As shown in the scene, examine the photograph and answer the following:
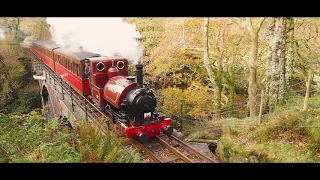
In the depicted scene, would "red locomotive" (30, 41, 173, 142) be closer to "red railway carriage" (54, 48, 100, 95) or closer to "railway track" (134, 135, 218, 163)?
"red railway carriage" (54, 48, 100, 95)

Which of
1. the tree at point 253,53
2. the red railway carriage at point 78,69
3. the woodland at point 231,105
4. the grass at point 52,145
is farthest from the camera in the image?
the red railway carriage at point 78,69

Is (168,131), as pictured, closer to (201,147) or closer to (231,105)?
(201,147)

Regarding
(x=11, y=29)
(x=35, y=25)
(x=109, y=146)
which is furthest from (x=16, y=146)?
(x=35, y=25)

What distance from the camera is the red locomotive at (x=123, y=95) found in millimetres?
7676

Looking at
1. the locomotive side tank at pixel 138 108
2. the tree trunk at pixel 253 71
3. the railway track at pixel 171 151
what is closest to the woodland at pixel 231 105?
the tree trunk at pixel 253 71

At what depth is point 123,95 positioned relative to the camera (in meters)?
8.05

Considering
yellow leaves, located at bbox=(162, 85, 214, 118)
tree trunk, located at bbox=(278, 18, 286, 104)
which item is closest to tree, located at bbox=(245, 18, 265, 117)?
tree trunk, located at bbox=(278, 18, 286, 104)

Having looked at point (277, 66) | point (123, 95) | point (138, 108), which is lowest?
point (138, 108)

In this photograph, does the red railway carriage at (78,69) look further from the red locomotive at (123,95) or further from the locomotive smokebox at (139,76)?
the locomotive smokebox at (139,76)

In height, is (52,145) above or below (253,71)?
below

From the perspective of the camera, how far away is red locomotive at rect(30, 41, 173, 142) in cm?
768

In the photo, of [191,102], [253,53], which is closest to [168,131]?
[253,53]

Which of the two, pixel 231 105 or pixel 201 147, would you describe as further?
pixel 231 105

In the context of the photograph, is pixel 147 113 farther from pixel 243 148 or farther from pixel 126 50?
pixel 126 50
